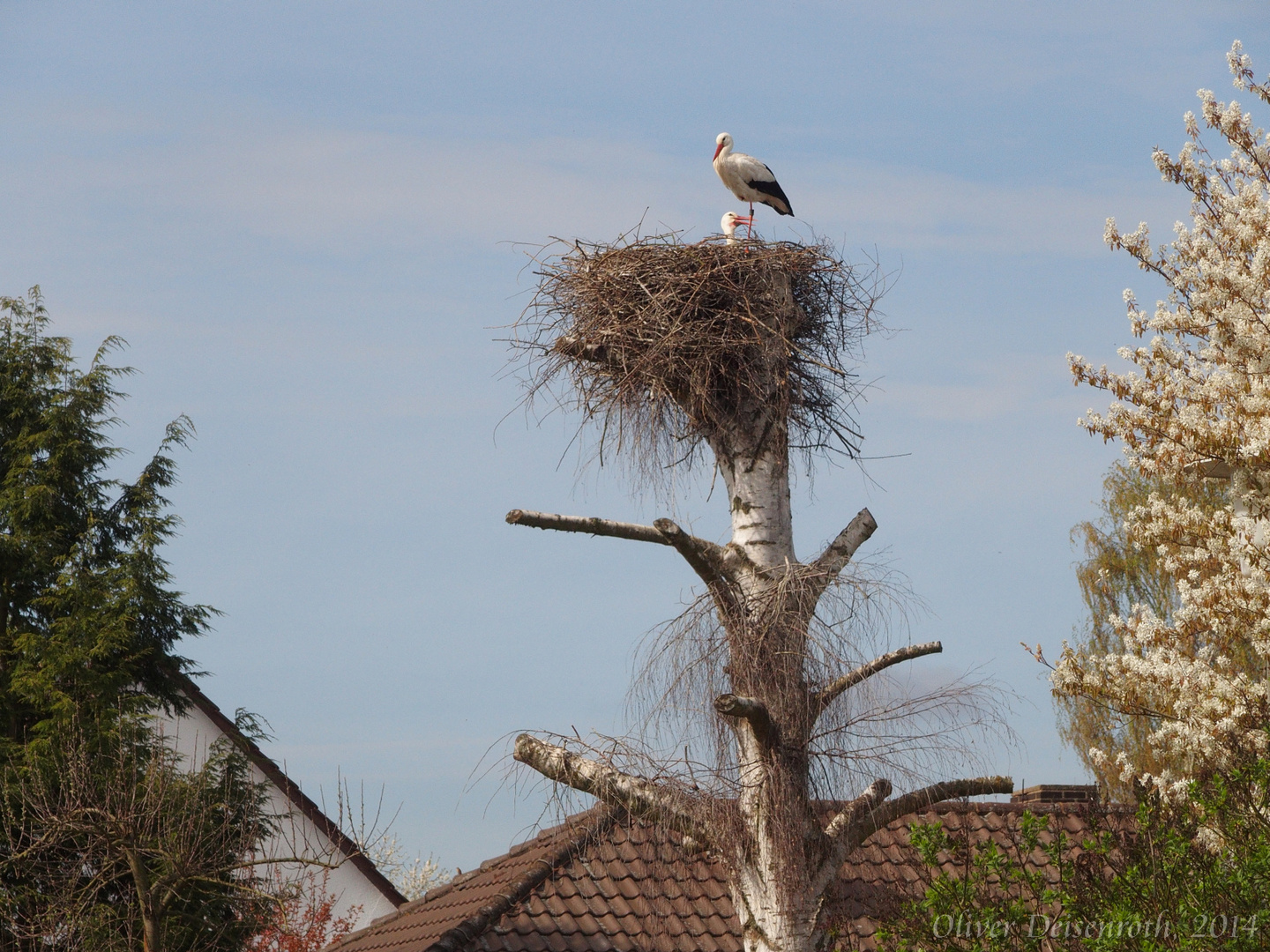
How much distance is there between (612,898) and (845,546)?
4856mm

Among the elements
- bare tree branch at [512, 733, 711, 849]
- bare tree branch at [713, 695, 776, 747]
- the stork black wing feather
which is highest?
the stork black wing feather

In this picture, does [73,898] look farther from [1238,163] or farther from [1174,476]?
[1238,163]

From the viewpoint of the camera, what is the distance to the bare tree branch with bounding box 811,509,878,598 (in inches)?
314

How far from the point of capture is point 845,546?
8461 millimetres

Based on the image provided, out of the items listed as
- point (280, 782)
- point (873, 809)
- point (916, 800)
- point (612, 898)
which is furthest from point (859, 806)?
point (280, 782)

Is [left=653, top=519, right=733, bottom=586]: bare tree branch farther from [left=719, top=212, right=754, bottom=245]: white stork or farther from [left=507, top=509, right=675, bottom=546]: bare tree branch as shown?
[left=719, top=212, right=754, bottom=245]: white stork

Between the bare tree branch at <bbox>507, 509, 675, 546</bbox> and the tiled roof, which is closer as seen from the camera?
the bare tree branch at <bbox>507, 509, 675, 546</bbox>

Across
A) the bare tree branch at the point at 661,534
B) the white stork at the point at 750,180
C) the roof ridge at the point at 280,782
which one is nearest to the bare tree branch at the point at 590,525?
the bare tree branch at the point at 661,534

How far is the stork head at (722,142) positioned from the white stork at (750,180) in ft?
0.60

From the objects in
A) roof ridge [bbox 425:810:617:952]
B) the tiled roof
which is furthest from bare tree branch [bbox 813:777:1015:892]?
roof ridge [bbox 425:810:617:952]

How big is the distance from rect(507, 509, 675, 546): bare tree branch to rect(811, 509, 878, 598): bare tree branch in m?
0.95

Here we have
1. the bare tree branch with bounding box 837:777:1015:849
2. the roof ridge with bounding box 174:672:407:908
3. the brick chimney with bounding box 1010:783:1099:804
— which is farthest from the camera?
the roof ridge with bounding box 174:672:407:908

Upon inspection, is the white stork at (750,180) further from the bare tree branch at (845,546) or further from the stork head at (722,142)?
the bare tree branch at (845,546)

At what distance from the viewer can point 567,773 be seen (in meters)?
7.76
